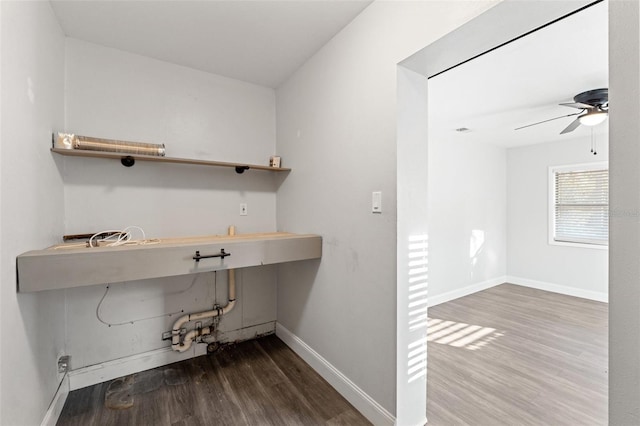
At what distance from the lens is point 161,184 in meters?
2.28

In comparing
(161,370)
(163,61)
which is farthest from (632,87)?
(161,370)

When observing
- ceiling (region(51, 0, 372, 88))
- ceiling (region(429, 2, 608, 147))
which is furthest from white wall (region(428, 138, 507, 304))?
ceiling (region(51, 0, 372, 88))

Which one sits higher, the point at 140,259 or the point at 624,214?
the point at 624,214

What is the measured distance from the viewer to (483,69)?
A: 2.24 meters

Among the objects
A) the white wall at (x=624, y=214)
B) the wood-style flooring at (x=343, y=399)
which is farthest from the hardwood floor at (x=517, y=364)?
the white wall at (x=624, y=214)

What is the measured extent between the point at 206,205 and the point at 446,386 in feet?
7.86

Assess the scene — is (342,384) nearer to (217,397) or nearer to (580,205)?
(217,397)

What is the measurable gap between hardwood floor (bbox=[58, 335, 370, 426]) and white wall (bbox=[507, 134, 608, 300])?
4.52 meters

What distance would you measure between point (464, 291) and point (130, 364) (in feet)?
14.0

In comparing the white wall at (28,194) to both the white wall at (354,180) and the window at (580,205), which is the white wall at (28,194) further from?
the window at (580,205)

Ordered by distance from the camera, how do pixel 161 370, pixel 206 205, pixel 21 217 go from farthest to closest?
1. pixel 206 205
2. pixel 161 370
3. pixel 21 217

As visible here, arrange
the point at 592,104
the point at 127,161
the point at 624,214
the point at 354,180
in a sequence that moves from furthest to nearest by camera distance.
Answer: the point at 592,104 → the point at 127,161 → the point at 354,180 → the point at 624,214

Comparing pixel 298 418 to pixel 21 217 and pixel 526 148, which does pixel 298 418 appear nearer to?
pixel 21 217

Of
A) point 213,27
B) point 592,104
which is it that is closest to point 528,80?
point 592,104
